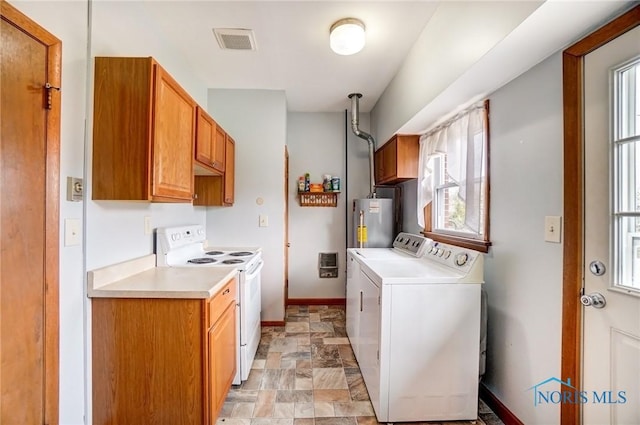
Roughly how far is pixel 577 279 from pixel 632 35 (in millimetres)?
962

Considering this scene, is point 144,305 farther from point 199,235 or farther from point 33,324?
point 199,235

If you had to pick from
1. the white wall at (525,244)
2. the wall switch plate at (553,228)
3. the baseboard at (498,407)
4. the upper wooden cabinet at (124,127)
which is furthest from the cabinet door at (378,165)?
the upper wooden cabinet at (124,127)

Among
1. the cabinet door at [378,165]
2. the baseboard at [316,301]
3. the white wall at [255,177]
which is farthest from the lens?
the baseboard at [316,301]

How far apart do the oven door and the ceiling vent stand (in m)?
1.78

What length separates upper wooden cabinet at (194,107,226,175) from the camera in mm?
2137

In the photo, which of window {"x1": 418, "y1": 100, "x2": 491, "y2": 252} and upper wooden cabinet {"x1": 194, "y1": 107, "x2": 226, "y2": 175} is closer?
window {"x1": 418, "y1": 100, "x2": 491, "y2": 252}

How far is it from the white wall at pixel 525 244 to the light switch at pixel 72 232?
226 cm

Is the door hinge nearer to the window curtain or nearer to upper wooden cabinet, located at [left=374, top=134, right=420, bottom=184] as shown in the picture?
the window curtain

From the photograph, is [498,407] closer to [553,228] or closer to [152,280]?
[553,228]

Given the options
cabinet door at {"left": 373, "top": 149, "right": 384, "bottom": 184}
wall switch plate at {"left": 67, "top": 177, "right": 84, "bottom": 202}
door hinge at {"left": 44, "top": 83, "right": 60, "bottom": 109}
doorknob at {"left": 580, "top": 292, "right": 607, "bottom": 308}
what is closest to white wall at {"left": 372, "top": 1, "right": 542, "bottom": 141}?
cabinet door at {"left": 373, "top": 149, "right": 384, "bottom": 184}

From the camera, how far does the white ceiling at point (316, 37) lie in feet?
3.99

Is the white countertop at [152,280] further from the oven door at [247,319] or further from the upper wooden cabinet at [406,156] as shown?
the upper wooden cabinet at [406,156]

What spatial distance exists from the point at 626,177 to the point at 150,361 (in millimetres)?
2223

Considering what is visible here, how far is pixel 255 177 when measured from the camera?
320 centimetres
